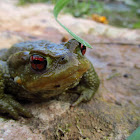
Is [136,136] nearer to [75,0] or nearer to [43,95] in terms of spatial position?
[43,95]

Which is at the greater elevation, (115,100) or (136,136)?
(136,136)

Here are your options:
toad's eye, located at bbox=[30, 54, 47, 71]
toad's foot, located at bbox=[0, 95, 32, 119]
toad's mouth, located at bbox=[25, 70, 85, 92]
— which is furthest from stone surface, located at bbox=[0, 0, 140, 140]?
toad's eye, located at bbox=[30, 54, 47, 71]

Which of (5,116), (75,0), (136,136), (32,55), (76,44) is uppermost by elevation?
(75,0)

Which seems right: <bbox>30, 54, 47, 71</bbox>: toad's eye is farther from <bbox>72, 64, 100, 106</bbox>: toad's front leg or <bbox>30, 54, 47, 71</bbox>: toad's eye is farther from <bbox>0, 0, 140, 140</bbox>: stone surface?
<bbox>72, 64, 100, 106</bbox>: toad's front leg

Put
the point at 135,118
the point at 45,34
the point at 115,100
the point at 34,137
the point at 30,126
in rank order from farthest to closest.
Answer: the point at 45,34
the point at 115,100
the point at 135,118
the point at 30,126
the point at 34,137

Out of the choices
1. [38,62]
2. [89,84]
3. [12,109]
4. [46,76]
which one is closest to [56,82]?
[46,76]

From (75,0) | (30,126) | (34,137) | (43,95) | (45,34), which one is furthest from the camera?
(75,0)

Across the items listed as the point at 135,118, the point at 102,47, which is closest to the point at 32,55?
the point at 135,118

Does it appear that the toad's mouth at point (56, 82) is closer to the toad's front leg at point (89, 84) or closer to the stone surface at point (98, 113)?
the stone surface at point (98, 113)

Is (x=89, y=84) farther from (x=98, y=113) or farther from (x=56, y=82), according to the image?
(x=56, y=82)

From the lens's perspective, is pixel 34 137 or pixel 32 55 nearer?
pixel 34 137
